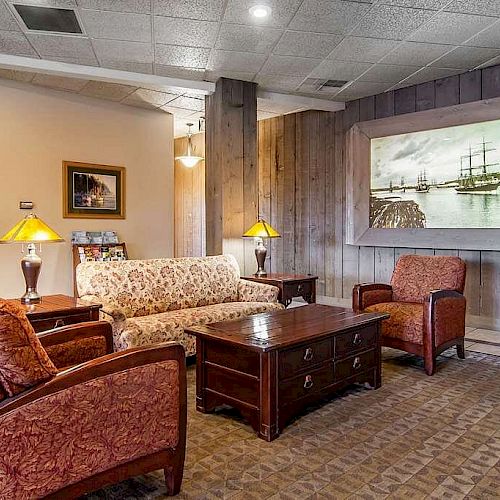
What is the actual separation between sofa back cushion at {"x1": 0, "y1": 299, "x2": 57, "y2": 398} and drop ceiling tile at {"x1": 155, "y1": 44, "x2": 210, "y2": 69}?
136 inches

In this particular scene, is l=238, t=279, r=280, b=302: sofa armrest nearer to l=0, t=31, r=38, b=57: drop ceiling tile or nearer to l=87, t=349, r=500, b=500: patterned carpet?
l=87, t=349, r=500, b=500: patterned carpet

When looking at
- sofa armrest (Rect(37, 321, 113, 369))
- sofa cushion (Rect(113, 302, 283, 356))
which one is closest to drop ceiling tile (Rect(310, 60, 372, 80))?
sofa cushion (Rect(113, 302, 283, 356))

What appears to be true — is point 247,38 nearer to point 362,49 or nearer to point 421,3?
point 362,49

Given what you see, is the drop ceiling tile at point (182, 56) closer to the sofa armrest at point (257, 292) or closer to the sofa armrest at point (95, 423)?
the sofa armrest at point (257, 292)

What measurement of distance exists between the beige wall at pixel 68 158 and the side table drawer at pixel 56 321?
2.68 m

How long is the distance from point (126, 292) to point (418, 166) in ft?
12.2

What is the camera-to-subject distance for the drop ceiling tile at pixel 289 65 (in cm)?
479

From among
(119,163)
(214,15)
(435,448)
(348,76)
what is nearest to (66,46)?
(214,15)

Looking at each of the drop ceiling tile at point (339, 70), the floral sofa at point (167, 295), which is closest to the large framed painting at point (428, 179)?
the drop ceiling tile at point (339, 70)

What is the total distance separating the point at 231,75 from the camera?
208 inches

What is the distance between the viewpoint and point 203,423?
281 centimetres

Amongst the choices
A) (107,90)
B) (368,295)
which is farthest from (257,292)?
(107,90)

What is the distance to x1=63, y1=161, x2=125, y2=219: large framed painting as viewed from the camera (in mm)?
5879

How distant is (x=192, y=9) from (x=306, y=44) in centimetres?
120
